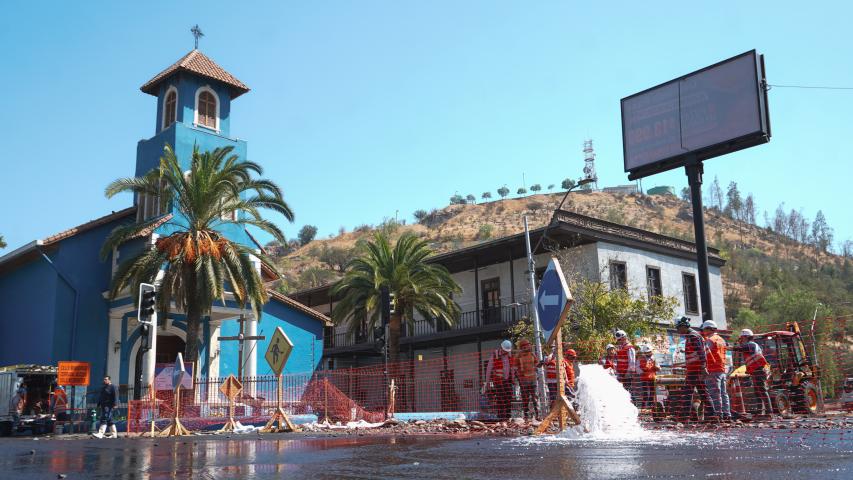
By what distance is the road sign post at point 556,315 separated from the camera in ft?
29.5

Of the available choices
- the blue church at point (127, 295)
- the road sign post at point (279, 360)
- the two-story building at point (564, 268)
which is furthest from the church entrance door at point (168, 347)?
the road sign post at point (279, 360)

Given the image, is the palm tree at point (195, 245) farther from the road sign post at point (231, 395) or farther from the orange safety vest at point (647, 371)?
the orange safety vest at point (647, 371)

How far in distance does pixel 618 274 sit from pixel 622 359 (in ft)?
67.5

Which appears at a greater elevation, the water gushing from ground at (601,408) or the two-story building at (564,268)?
the two-story building at (564,268)

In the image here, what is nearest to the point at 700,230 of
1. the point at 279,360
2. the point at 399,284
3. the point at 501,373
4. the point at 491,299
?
the point at 501,373

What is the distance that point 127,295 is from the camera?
90.4 ft

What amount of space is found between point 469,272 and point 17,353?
2065cm

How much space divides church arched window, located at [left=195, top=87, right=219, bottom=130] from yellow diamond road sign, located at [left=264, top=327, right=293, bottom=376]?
16679mm

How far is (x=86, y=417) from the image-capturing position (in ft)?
79.6

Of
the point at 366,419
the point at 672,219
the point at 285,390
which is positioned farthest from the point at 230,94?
the point at 672,219

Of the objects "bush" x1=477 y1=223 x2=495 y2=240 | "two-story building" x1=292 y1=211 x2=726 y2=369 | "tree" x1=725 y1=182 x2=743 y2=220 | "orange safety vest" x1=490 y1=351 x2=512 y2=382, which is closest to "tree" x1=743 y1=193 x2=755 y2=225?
"tree" x1=725 y1=182 x2=743 y2=220

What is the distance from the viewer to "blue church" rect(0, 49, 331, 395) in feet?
90.2

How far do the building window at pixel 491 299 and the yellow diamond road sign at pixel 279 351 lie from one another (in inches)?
798

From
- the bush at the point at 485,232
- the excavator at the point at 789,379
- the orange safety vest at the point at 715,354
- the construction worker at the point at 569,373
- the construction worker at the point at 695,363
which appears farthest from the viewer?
the bush at the point at 485,232
